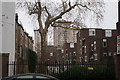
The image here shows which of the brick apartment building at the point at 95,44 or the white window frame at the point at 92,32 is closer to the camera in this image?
the brick apartment building at the point at 95,44

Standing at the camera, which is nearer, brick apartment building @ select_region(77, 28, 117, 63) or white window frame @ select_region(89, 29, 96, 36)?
brick apartment building @ select_region(77, 28, 117, 63)

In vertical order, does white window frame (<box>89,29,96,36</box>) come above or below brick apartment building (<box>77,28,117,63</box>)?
above

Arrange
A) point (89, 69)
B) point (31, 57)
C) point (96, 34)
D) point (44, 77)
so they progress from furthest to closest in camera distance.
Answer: point (96, 34) → point (31, 57) → point (89, 69) → point (44, 77)

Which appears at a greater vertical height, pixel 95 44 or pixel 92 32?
pixel 92 32

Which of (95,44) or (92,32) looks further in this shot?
(92,32)

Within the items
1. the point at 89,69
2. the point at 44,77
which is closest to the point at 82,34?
the point at 89,69

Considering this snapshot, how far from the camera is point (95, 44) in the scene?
49.2 metres

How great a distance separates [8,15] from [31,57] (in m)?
A: 14.0

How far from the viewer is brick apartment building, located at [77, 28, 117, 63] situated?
46.0 meters

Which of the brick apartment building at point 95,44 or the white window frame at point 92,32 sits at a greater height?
the white window frame at point 92,32

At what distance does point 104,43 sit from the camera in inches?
1876

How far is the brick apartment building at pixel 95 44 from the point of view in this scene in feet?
151

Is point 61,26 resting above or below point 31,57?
above

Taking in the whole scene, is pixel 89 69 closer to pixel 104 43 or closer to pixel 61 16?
pixel 61 16
